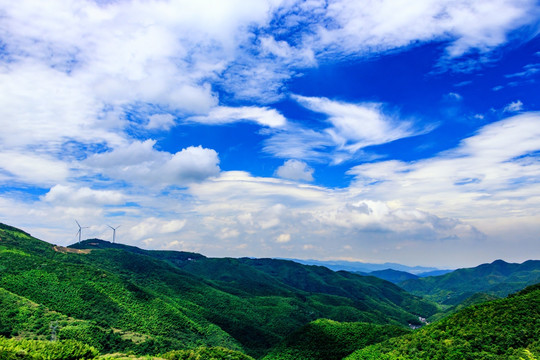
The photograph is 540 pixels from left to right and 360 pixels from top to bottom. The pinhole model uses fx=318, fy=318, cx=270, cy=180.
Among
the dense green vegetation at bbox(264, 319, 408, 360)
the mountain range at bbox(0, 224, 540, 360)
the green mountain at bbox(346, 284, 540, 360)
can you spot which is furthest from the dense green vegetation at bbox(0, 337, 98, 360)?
the dense green vegetation at bbox(264, 319, 408, 360)

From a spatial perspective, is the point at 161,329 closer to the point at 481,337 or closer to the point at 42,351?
the point at 42,351

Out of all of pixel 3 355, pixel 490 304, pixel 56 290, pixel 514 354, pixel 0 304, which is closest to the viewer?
pixel 3 355

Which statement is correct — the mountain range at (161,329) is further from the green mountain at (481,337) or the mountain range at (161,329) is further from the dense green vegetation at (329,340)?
the dense green vegetation at (329,340)

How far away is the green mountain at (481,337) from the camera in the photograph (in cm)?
7088

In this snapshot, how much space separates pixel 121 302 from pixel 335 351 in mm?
112848

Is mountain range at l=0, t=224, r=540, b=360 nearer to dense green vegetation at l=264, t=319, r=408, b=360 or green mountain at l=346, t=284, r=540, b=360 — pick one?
green mountain at l=346, t=284, r=540, b=360

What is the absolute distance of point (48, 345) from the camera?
5441cm

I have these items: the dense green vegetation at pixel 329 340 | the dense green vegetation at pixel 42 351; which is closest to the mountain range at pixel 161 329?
the dense green vegetation at pixel 42 351

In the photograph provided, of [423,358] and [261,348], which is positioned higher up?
[423,358]

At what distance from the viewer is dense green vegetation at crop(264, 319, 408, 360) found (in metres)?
130

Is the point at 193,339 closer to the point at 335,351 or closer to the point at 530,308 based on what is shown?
the point at 335,351

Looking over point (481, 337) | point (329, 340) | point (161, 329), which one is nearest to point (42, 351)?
point (481, 337)

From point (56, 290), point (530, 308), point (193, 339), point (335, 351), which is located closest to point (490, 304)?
point (530, 308)

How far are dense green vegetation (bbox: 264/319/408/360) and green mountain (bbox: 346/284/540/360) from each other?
32.2 meters
